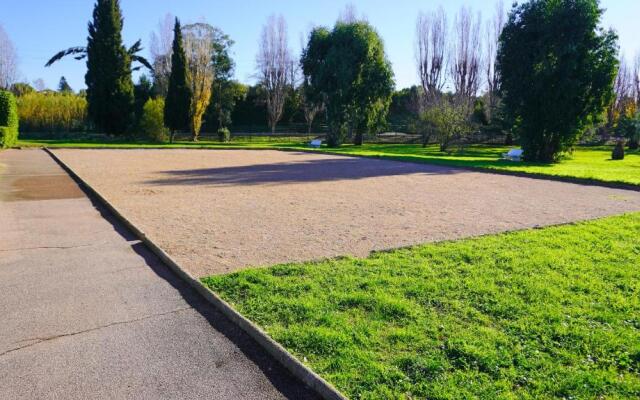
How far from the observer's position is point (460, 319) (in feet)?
11.7

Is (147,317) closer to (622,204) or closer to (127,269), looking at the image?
(127,269)

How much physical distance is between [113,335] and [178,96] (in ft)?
119

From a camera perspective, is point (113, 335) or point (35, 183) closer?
point (113, 335)

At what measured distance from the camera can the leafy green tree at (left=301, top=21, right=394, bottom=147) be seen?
111ft

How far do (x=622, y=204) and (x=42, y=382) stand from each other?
416 inches

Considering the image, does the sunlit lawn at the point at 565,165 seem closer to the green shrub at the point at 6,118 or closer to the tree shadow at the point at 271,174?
the tree shadow at the point at 271,174

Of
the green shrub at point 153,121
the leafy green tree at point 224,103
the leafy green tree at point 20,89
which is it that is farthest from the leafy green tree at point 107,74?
the leafy green tree at point 20,89

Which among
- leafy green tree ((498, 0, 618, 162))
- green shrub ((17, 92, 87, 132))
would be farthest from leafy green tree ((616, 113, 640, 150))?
green shrub ((17, 92, 87, 132))

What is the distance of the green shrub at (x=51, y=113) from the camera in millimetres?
39906

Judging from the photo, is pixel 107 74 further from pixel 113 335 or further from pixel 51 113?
pixel 113 335

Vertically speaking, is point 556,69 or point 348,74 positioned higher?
point 348,74

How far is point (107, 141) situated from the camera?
119ft

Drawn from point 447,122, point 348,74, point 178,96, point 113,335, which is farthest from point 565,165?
point 178,96

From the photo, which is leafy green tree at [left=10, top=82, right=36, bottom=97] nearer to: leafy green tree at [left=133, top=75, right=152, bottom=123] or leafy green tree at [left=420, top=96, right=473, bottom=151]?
leafy green tree at [left=133, top=75, right=152, bottom=123]
